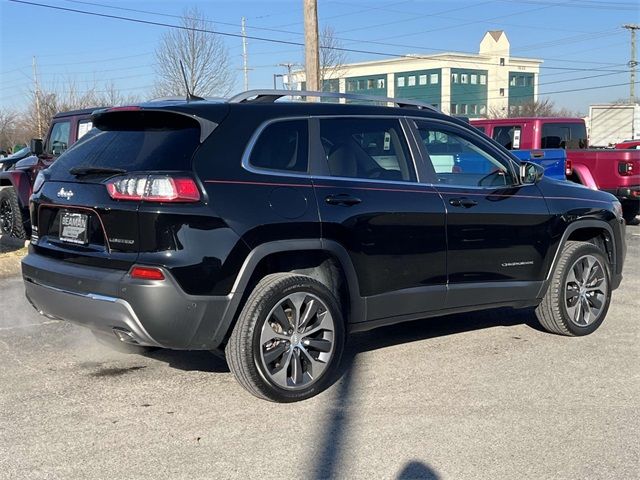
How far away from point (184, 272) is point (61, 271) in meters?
0.91

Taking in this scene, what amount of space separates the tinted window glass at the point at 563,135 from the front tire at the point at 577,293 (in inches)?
316

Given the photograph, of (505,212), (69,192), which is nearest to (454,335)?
(505,212)

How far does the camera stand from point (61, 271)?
4375 mm

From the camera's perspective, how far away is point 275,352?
439 centimetres

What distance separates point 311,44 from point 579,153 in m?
5.39

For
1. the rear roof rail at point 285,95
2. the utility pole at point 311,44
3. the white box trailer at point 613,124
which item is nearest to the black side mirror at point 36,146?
the utility pole at point 311,44

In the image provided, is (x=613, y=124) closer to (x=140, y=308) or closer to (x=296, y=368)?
(x=296, y=368)

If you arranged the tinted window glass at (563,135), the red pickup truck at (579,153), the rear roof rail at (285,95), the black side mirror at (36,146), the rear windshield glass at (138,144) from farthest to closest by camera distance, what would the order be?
the tinted window glass at (563,135) < the red pickup truck at (579,153) < the black side mirror at (36,146) < the rear roof rail at (285,95) < the rear windshield glass at (138,144)

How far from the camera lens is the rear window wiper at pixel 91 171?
4.25 metres

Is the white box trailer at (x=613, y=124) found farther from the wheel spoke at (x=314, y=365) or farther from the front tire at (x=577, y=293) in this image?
the wheel spoke at (x=314, y=365)

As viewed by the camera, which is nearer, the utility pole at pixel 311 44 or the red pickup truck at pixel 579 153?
the red pickup truck at pixel 579 153

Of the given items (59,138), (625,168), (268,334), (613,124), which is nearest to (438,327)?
(268,334)

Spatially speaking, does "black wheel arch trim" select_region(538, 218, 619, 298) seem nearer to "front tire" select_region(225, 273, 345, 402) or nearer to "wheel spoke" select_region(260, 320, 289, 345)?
"front tire" select_region(225, 273, 345, 402)

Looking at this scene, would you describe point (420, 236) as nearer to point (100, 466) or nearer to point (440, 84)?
point (100, 466)
